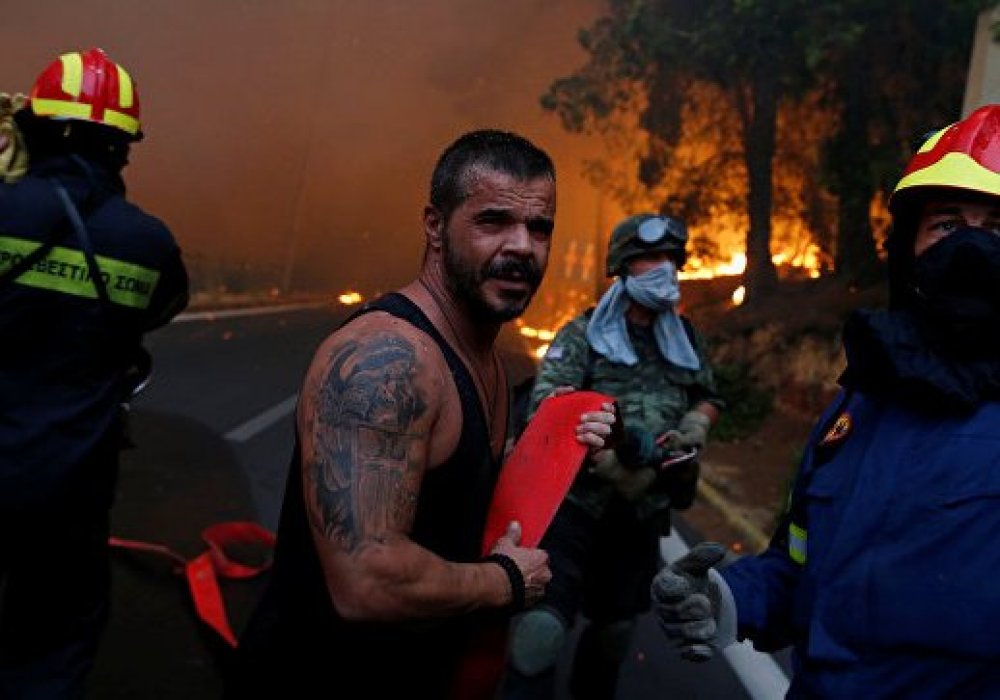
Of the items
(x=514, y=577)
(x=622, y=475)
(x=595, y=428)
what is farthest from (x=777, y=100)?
(x=514, y=577)

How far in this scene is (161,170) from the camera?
4941 centimetres

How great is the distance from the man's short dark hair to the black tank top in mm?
284

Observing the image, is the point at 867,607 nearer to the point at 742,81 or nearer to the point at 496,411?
the point at 496,411

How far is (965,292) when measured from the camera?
1663 millimetres

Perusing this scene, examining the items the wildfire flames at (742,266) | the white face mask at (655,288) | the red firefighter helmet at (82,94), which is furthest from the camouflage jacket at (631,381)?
the wildfire flames at (742,266)

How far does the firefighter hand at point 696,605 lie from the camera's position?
1955 mm

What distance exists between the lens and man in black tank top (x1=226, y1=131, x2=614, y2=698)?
5.20 ft

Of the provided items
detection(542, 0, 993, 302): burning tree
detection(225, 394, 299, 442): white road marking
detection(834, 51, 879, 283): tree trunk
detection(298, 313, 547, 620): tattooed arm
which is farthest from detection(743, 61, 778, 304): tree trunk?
detection(298, 313, 547, 620): tattooed arm

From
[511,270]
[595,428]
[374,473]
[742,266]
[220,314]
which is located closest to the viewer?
[374,473]

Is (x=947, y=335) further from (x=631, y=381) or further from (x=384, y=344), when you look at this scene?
(x=631, y=381)

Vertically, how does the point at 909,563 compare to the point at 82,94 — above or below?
below

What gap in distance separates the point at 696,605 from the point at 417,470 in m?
0.81

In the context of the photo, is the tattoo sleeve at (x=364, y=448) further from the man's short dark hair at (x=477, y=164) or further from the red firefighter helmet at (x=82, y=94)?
the red firefighter helmet at (x=82, y=94)

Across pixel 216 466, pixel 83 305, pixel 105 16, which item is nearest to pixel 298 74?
pixel 105 16
